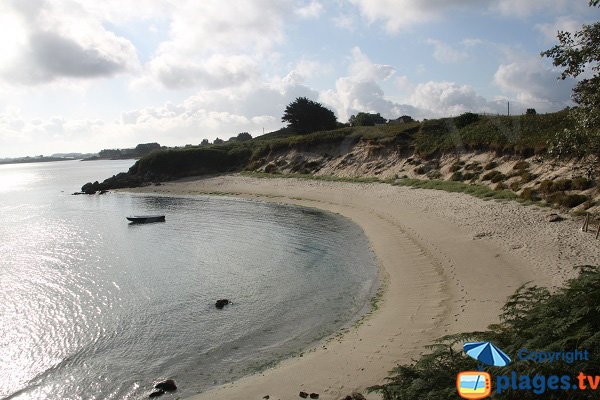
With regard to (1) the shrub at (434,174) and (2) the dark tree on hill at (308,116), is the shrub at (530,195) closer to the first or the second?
(1) the shrub at (434,174)

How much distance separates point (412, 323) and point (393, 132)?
56.1 metres

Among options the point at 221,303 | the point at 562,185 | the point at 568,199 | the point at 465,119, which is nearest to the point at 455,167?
the point at 465,119

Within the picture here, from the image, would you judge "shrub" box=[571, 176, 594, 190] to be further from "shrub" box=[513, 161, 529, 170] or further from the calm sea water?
the calm sea water

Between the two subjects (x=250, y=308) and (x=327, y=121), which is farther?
(x=327, y=121)

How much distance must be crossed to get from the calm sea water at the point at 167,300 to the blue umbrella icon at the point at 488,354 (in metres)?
7.94

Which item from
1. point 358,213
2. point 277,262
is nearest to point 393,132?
point 358,213

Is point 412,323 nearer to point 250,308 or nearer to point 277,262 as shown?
point 250,308

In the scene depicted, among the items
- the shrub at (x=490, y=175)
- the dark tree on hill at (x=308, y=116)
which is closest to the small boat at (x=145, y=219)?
the shrub at (x=490, y=175)

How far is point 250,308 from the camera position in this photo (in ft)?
69.3

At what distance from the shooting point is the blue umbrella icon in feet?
29.0

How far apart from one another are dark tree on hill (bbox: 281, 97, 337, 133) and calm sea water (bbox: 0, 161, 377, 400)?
210ft

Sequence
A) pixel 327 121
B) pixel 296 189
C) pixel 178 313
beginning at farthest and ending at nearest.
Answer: pixel 327 121, pixel 296 189, pixel 178 313

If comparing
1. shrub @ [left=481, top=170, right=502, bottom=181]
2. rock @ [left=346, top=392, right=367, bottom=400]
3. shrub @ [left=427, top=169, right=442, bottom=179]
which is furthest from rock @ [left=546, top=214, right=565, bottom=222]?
shrub @ [left=427, top=169, right=442, bottom=179]

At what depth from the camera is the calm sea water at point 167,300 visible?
15.8 metres
